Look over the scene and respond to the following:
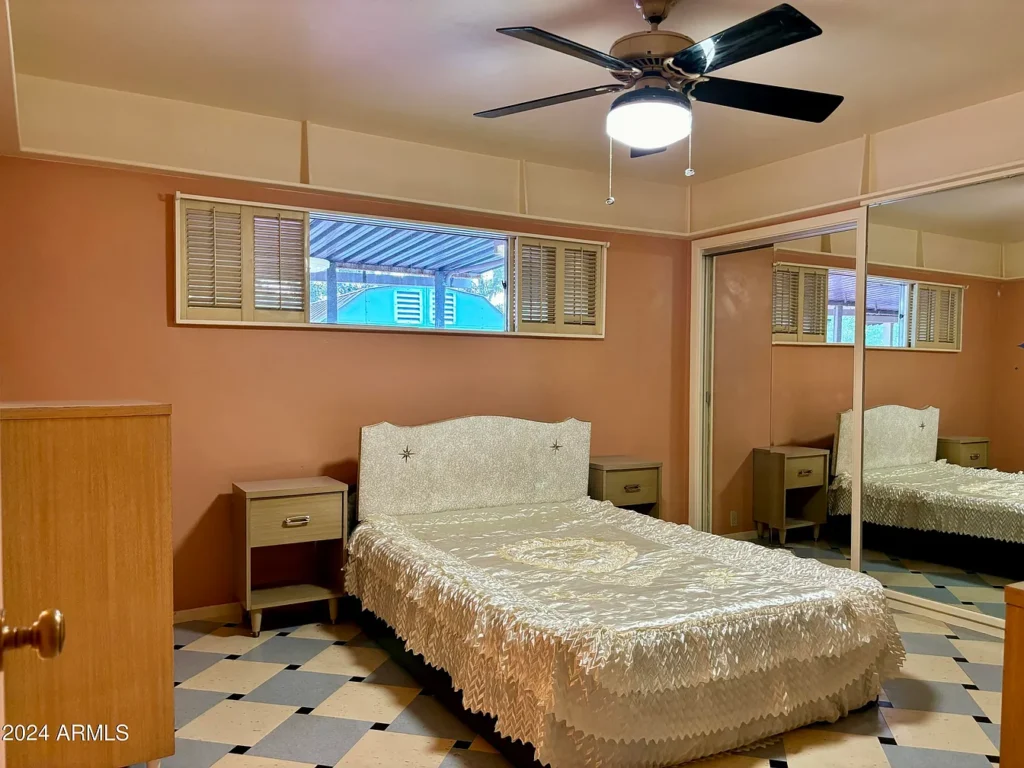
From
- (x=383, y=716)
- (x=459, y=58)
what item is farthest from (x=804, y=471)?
(x=459, y=58)

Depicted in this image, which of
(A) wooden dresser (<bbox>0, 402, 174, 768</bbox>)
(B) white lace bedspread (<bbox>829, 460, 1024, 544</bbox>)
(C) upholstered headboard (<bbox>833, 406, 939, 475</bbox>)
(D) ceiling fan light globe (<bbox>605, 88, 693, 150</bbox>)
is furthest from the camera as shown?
(C) upholstered headboard (<bbox>833, 406, 939, 475</bbox>)

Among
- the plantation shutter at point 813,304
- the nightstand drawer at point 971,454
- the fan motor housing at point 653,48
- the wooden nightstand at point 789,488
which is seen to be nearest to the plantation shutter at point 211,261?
the fan motor housing at point 653,48

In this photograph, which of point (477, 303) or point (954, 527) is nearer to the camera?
point (954, 527)

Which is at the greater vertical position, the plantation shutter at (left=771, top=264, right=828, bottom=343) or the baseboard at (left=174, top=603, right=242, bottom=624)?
the plantation shutter at (left=771, top=264, right=828, bottom=343)

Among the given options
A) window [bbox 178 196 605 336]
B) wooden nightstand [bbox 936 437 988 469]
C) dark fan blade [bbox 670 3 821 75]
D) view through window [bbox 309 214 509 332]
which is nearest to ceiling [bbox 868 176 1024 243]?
wooden nightstand [bbox 936 437 988 469]

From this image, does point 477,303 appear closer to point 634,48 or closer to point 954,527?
point 634,48

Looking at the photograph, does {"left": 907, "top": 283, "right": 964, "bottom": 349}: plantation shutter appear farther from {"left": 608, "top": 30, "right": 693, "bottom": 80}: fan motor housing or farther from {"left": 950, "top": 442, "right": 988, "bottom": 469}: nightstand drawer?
{"left": 608, "top": 30, "right": 693, "bottom": 80}: fan motor housing

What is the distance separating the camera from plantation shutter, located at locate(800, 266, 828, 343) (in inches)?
172

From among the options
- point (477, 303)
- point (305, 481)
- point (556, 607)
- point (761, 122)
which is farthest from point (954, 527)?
point (305, 481)

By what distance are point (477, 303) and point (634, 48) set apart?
2369mm

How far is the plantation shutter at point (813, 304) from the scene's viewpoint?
172 inches

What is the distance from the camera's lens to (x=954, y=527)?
3791mm

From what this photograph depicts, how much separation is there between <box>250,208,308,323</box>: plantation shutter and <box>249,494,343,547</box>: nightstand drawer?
95cm

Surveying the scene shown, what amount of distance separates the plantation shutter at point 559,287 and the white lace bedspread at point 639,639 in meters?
1.71
